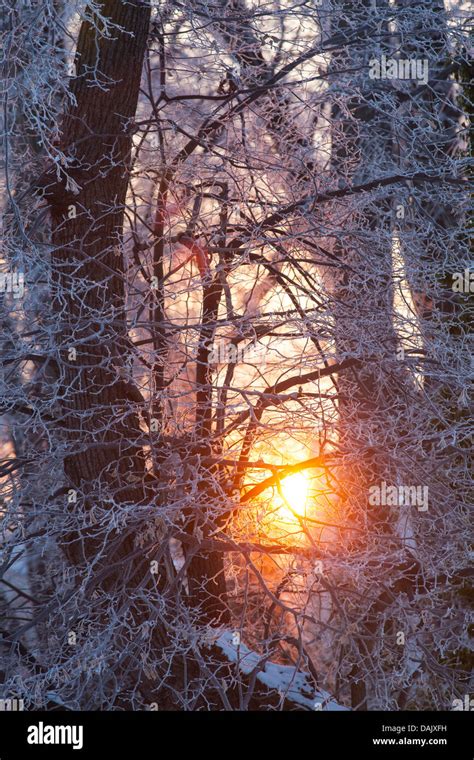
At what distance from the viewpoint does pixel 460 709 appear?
255 inches

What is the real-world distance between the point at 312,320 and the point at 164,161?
1950 mm

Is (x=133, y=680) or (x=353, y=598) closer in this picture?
(x=133, y=680)

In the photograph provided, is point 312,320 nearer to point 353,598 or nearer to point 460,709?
point 353,598

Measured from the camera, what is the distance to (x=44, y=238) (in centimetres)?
708

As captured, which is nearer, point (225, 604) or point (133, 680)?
point (133, 680)

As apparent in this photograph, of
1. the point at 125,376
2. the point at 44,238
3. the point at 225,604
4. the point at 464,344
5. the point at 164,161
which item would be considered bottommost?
the point at 225,604

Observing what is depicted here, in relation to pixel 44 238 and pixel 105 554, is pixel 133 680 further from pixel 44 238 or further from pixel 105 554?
pixel 44 238

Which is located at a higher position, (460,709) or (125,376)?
(125,376)

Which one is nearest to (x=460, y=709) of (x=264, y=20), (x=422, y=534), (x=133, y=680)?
(x=422, y=534)

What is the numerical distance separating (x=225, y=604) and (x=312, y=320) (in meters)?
2.33
